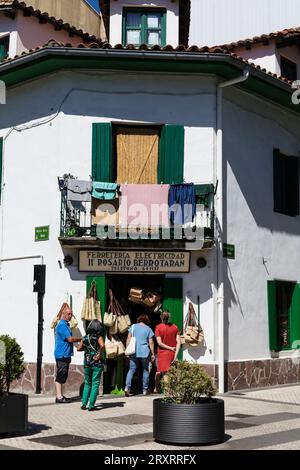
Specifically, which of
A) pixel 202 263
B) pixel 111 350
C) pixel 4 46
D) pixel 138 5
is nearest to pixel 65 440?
pixel 111 350

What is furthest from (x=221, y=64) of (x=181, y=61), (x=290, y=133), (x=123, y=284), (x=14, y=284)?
(x=14, y=284)

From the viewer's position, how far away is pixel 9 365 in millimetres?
9188

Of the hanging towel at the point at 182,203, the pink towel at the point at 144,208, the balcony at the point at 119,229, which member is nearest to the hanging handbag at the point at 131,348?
the balcony at the point at 119,229

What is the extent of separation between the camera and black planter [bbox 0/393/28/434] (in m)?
8.85

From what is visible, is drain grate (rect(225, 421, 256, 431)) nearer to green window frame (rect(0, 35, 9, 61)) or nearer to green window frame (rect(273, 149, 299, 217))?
green window frame (rect(273, 149, 299, 217))

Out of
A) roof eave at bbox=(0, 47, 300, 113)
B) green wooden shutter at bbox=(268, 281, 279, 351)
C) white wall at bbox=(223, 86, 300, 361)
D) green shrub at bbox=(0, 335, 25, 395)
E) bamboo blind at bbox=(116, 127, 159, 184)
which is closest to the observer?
green shrub at bbox=(0, 335, 25, 395)

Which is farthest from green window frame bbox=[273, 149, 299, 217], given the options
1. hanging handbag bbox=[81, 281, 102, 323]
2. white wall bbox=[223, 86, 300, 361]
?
hanging handbag bbox=[81, 281, 102, 323]

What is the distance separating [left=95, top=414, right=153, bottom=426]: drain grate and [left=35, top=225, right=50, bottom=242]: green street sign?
16.3ft

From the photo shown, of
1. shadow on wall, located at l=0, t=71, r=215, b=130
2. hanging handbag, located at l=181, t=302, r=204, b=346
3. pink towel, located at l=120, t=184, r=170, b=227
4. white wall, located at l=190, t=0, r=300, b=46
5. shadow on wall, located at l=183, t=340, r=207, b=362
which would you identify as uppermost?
white wall, located at l=190, t=0, r=300, b=46

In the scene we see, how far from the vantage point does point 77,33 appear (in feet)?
64.2

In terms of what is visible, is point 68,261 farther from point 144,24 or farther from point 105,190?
point 144,24

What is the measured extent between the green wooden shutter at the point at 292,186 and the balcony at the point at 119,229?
12.5 ft
